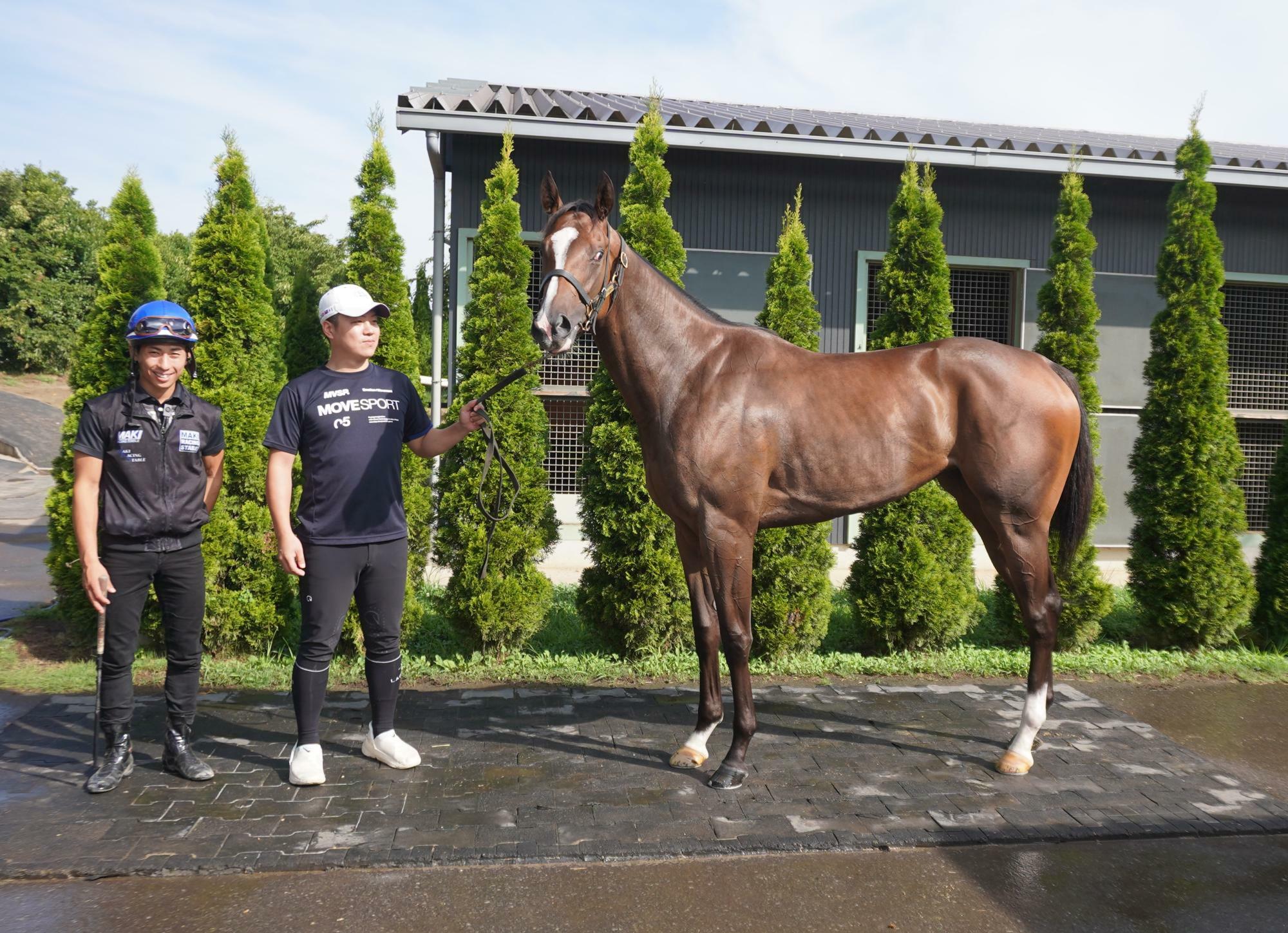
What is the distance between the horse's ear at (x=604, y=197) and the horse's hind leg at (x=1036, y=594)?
7.95 ft

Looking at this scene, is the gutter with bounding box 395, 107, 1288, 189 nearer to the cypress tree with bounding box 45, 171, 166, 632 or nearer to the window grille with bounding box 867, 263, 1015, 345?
the window grille with bounding box 867, 263, 1015, 345

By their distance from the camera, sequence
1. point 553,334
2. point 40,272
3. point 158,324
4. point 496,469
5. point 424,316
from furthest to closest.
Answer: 1. point 40,272
2. point 424,316
3. point 496,469
4. point 158,324
5. point 553,334

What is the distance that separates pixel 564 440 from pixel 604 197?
5.60 meters

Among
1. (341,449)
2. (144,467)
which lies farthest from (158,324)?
(341,449)

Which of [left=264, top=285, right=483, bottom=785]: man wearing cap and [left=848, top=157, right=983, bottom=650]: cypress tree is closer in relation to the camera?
[left=264, top=285, right=483, bottom=785]: man wearing cap

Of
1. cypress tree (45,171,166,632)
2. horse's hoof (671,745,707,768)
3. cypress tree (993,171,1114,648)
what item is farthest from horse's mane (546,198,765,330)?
cypress tree (45,171,166,632)

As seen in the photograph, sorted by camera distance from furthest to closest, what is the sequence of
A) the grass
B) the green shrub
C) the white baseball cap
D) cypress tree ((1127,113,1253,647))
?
the green shrub → cypress tree ((1127,113,1253,647)) → the grass → the white baseball cap

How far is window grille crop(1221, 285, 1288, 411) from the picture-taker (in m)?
10.3

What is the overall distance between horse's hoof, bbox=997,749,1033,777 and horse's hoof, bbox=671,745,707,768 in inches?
52.8

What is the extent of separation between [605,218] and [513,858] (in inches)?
103

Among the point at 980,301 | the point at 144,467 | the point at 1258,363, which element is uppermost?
the point at 980,301

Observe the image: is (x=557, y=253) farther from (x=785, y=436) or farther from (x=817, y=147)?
(x=817, y=147)

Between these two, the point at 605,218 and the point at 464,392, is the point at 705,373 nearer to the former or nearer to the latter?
the point at 605,218

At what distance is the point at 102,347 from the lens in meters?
5.61
